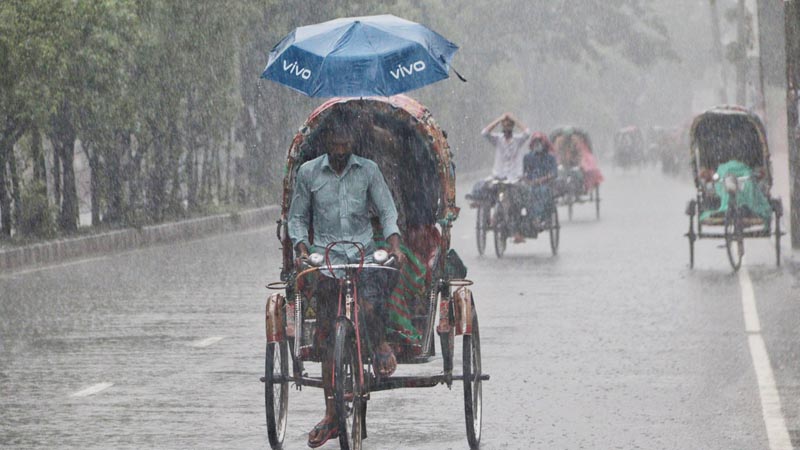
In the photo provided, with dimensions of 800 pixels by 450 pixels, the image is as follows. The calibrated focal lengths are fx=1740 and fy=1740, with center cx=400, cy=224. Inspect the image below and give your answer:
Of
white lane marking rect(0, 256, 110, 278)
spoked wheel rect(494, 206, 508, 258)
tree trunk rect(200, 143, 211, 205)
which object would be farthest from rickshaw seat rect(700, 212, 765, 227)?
tree trunk rect(200, 143, 211, 205)

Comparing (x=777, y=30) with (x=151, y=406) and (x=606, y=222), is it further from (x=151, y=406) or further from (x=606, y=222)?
(x=151, y=406)

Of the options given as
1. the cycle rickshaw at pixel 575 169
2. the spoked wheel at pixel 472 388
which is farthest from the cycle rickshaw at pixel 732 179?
the cycle rickshaw at pixel 575 169

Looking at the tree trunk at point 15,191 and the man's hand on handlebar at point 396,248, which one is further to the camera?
the tree trunk at point 15,191

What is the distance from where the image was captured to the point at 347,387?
8227 millimetres

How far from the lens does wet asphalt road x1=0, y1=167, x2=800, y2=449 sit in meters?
9.38

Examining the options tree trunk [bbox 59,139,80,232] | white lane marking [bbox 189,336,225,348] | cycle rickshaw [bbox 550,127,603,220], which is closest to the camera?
white lane marking [bbox 189,336,225,348]

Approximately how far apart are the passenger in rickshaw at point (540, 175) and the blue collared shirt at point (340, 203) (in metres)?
14.5

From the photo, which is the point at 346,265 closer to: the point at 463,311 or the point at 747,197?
the point at 463,311

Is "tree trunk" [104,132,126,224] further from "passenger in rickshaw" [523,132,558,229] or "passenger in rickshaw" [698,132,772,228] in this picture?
"passenger in rickshaw" [698,132,772,228]

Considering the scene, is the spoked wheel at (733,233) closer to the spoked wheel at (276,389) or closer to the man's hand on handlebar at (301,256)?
the spoked wheel at (276,389)

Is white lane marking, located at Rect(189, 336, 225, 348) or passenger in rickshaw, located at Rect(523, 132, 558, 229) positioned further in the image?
passenger in rickshaw, located at Rect(523, 132, 558, 229)

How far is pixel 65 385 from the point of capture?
11.2m

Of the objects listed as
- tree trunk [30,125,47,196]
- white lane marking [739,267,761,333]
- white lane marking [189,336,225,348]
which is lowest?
white lane marking [739,267,761,333]

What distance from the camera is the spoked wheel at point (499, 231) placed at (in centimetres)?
2262
